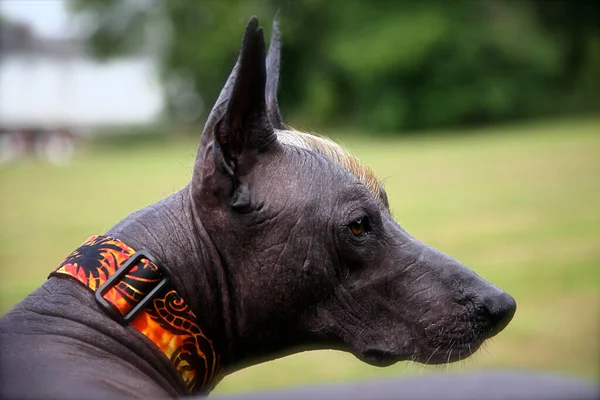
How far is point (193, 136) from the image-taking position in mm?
57906

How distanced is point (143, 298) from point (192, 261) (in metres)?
0.32

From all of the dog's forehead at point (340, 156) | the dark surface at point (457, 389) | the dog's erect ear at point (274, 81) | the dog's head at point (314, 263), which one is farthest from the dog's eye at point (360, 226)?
the dark surface at point (457, 389)

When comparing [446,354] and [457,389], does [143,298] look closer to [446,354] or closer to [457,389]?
[446,354]

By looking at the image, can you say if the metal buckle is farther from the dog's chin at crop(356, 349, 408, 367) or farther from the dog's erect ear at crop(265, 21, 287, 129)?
the dog's erect ear at crop(265, 21, 287, 129)

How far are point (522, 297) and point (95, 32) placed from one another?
63110mm

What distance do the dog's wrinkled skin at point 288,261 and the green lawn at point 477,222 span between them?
37 centimetres

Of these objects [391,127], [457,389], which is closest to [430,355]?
[457,389]

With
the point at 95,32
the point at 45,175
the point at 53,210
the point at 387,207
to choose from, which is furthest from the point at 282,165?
the point at 95,32

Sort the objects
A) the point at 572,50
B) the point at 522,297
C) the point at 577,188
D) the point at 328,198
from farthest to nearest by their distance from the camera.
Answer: the point at 572,50
the point at 577,188
the point at 522,297
the point at 328,198

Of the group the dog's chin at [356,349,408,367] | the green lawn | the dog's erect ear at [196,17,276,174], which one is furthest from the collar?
the green lawn

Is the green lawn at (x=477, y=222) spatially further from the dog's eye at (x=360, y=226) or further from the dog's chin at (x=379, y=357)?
the dog's eye at (x=360, y=226)

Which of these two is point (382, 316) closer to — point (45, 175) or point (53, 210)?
point (53, 210)

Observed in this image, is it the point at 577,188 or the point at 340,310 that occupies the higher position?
the point at 340,310

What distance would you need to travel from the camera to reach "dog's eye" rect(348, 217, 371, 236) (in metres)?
3.17
